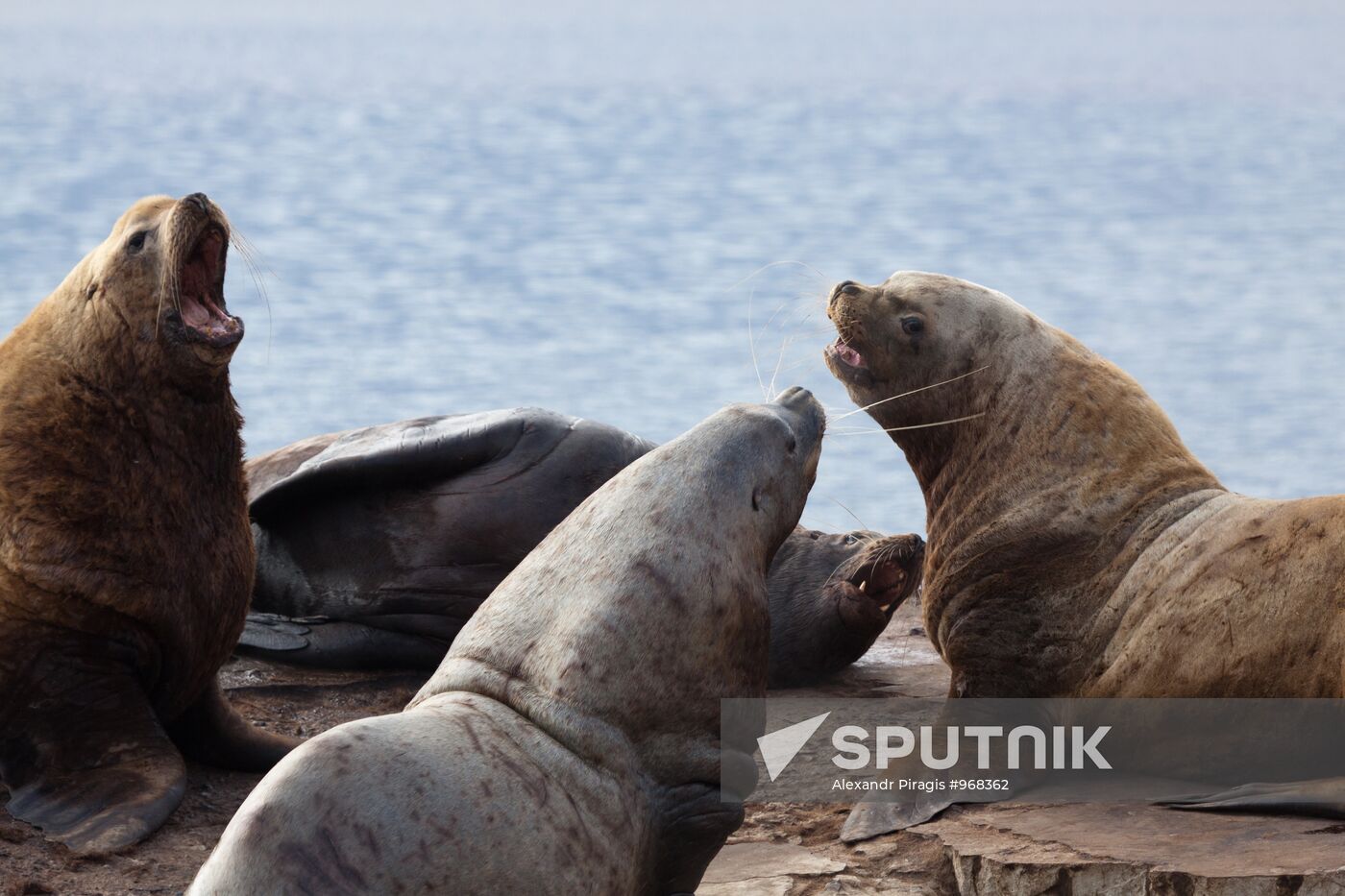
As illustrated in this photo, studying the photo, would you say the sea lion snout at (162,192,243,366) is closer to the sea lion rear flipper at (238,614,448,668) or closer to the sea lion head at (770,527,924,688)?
the sea lion rear flipper at (238,614,448,668)

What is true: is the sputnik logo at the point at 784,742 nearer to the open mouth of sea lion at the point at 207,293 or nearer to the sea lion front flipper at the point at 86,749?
the sea lion front flipper at the point at 86,749

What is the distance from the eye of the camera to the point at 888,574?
273 inches

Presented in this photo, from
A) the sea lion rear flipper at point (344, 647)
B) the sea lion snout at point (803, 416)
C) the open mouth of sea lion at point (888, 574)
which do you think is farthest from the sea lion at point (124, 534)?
the open mouth of sea lion at point (888, 574)

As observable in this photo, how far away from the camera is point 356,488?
22.7 feet

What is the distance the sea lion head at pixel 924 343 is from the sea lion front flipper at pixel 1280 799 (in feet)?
4.59

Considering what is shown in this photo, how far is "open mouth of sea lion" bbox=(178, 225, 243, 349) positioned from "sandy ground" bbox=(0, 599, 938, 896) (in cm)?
135

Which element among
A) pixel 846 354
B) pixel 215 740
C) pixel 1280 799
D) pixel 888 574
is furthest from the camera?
pixel 888 574

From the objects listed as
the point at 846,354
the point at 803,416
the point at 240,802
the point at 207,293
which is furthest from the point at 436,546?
the point at 803,416

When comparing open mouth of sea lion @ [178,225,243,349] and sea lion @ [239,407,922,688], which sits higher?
open mouth of sea lion @ [178,225,243,349]

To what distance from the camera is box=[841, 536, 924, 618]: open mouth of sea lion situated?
677cm

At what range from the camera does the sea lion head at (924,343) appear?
5.61 m

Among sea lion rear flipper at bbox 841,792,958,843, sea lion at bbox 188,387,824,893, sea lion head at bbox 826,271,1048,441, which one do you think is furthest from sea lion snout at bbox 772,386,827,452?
sea lion rear flipper at bbox 841,792,958,843

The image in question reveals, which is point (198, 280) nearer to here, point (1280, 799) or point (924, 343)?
point (924, 343)

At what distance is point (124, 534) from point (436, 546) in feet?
5.60
